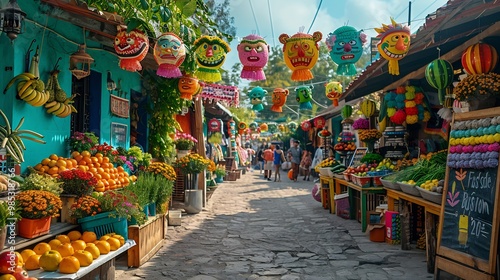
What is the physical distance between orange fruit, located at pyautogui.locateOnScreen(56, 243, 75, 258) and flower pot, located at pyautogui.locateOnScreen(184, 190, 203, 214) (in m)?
7.00

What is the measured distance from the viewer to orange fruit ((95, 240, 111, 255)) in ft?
17.7

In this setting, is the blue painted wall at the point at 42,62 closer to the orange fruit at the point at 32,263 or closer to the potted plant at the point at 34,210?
the potted plant at the point at 34,210

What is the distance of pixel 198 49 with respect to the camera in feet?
28.1

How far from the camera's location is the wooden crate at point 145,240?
6609mm

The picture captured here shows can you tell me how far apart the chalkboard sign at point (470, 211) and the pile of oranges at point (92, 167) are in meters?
4.93

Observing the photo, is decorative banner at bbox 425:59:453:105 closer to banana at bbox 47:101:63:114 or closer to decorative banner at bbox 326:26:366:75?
decorative banner at bbox 326:26:366:75

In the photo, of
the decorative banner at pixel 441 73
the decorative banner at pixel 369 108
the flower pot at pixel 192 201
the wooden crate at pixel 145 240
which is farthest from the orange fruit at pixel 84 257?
the decorative banner at pixel 369 108

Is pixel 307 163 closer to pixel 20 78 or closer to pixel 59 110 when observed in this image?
pixel 59 110

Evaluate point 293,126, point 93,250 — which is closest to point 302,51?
point 93,250

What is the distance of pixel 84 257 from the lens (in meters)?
4.88

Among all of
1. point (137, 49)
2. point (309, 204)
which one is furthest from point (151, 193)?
point (309, 204)

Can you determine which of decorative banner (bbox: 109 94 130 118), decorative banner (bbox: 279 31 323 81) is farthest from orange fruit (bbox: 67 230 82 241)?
decorative banner (bbox: 279 31 323 81)

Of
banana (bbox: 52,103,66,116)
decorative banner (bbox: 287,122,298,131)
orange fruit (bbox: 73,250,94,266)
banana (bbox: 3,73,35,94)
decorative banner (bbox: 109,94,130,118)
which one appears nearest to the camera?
orange fruit (bbox: 73,250,94,266)

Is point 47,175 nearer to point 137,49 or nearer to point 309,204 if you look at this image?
point 137,49
